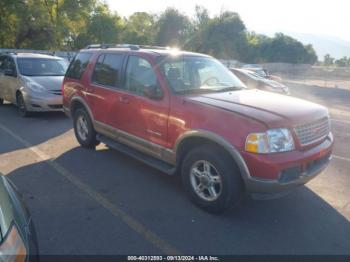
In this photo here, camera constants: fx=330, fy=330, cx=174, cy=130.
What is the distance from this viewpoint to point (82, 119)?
6.20 m

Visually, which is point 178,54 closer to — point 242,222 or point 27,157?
point 242,222

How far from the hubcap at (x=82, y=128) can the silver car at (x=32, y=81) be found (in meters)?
2.74

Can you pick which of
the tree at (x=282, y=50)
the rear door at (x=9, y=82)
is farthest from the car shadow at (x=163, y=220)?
the tree at (x=282, y=50)

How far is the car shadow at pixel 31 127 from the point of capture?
673 centimetres

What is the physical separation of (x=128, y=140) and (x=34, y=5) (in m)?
33.4

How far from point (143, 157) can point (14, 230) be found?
2787 millimetres

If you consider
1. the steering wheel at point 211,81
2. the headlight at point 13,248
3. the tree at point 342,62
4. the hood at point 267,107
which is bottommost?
the tree at point 342,62

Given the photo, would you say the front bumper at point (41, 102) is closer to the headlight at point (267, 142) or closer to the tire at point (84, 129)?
the tire at point (84, 129)

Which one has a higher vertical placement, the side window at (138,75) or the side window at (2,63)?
the side window at (138,75)

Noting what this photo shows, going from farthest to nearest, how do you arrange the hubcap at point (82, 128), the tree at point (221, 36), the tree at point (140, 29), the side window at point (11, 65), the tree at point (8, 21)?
the tree at point (221, 36), the tree at point (140, 29), the tree at point (8, 21), the side window at point (11, 65), the hubcap at point (82, 128)

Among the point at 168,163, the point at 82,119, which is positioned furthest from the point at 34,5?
the point at 168,163

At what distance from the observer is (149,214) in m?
3.89

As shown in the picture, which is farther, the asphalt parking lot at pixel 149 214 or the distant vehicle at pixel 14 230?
the asphalt parking lot at pixel 149 214

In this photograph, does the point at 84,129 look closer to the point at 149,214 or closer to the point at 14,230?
the point at 149,214
